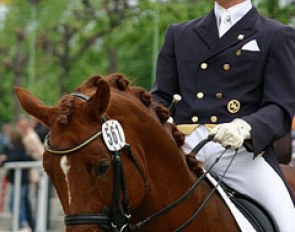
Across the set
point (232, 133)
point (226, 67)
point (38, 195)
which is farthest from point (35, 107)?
point (38, 195)

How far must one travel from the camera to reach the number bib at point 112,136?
441cm

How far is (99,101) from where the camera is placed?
173 inches

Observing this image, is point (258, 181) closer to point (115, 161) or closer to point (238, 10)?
point (238, 10)

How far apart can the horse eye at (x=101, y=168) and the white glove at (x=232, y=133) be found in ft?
2.89

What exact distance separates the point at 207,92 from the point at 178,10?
18864 millimetres

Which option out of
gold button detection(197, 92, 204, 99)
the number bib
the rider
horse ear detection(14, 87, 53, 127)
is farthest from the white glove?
horse ear detection(14, 87, 53, 127)

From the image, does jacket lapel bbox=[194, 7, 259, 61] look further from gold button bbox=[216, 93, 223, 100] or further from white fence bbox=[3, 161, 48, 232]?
white fence bbox=[3, 161, 48, 232]

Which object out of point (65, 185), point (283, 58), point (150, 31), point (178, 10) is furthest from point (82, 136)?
point (150, 31)

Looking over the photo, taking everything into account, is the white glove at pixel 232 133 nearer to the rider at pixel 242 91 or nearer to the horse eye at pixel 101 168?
the rider at pixel 242 91

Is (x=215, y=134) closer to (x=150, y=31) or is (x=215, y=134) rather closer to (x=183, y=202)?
(x=183, y=202)

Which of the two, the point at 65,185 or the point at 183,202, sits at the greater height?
the point at 65,185

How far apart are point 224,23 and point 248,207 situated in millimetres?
1152

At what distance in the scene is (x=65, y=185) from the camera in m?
4.36

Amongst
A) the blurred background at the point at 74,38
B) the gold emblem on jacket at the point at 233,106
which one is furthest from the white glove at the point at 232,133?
the blurred background at the point at 74,38
